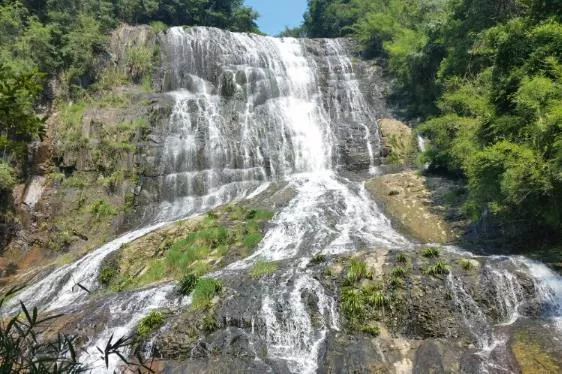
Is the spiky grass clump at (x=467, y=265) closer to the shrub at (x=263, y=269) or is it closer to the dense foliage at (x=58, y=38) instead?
the shrub at (x=263, y=269)

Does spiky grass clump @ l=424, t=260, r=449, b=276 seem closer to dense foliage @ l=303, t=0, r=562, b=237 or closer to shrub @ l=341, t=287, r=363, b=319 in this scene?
shrub @ l=341, t=287, r=363, b=319

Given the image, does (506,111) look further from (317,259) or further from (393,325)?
(393,325)

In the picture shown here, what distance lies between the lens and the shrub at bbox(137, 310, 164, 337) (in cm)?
1089

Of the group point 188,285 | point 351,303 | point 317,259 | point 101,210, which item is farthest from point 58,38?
point 351,303

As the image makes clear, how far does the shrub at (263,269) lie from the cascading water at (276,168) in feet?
0.78

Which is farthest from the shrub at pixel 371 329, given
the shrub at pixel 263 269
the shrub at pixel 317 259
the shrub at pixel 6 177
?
the shrub at pixel 6 177

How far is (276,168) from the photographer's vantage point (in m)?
24.8

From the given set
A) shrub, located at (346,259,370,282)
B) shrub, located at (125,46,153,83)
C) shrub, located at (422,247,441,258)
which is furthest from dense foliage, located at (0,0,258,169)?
shrub, located at (422,247,441,258)

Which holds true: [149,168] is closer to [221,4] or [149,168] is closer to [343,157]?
[343,157]

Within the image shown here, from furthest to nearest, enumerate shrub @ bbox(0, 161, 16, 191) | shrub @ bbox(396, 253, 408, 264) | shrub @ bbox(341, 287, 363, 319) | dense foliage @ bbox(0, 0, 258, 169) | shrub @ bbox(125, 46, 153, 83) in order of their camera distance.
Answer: shrub @ bbox(125, 46, 153, 83), dense foliage @ bbox(0, 0, 258, 169), shrub @ bbox(0, 161, 16, 191), shrub @ bbox(396, 253, 408, 264), shrub @ bbox(341, 287, 363, 319)

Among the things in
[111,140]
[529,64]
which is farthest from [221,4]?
[529,64]

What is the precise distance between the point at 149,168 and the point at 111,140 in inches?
112

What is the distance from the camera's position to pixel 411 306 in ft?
35.1

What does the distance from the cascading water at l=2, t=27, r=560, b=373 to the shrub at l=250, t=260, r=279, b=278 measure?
24 cm
